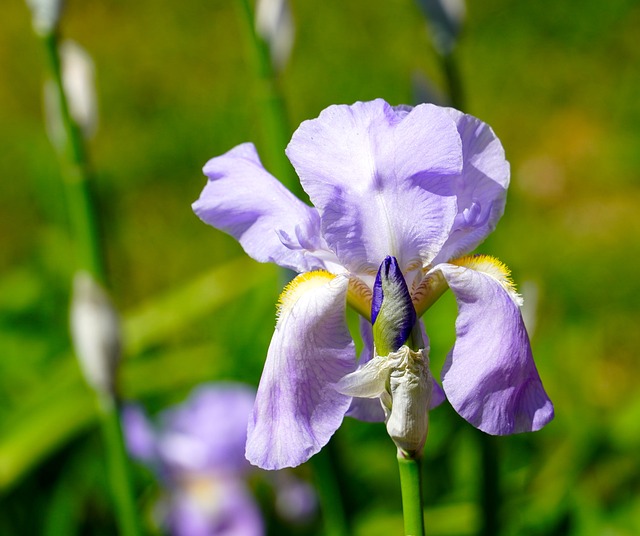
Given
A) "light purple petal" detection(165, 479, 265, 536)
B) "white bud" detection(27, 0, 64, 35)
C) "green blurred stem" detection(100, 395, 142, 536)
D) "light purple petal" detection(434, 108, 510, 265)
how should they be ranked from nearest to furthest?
"light purple petal" detection(434, 108, 510, 265) < "white bud" detection(27, 0, 64, 35) < "green blurred stem" detection(100, 395, 142, 536) < "light purple petal" detection(165, 479, 265, 536)

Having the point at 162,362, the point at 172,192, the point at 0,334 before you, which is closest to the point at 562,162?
the point at 172,192

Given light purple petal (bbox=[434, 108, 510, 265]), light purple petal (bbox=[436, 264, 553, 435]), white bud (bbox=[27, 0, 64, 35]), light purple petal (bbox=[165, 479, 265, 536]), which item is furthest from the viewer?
light purple petal (bbox=[165, 479, 265, 536])

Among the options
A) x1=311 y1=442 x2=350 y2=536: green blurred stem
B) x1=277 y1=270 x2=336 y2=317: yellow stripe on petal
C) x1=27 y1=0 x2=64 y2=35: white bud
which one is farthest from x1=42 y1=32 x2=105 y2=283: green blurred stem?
x1=277 y1=270 x2=336 y2=317: yellow stripe on petal

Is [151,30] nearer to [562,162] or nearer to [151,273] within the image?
[151,273]

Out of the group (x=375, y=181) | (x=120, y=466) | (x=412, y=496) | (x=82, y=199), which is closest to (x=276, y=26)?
(x=82, y=199)

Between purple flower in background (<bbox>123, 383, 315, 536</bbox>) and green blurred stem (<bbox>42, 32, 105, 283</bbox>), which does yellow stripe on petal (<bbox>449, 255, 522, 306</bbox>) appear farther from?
purple flower in background (<bbox>123, 383, 315, 536</bbox>)

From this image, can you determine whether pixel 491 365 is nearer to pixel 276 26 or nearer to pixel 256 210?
pixel 256 210

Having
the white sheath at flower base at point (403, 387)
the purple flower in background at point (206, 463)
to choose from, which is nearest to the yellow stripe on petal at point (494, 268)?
the white sheath at flower base at point (403, 387)
